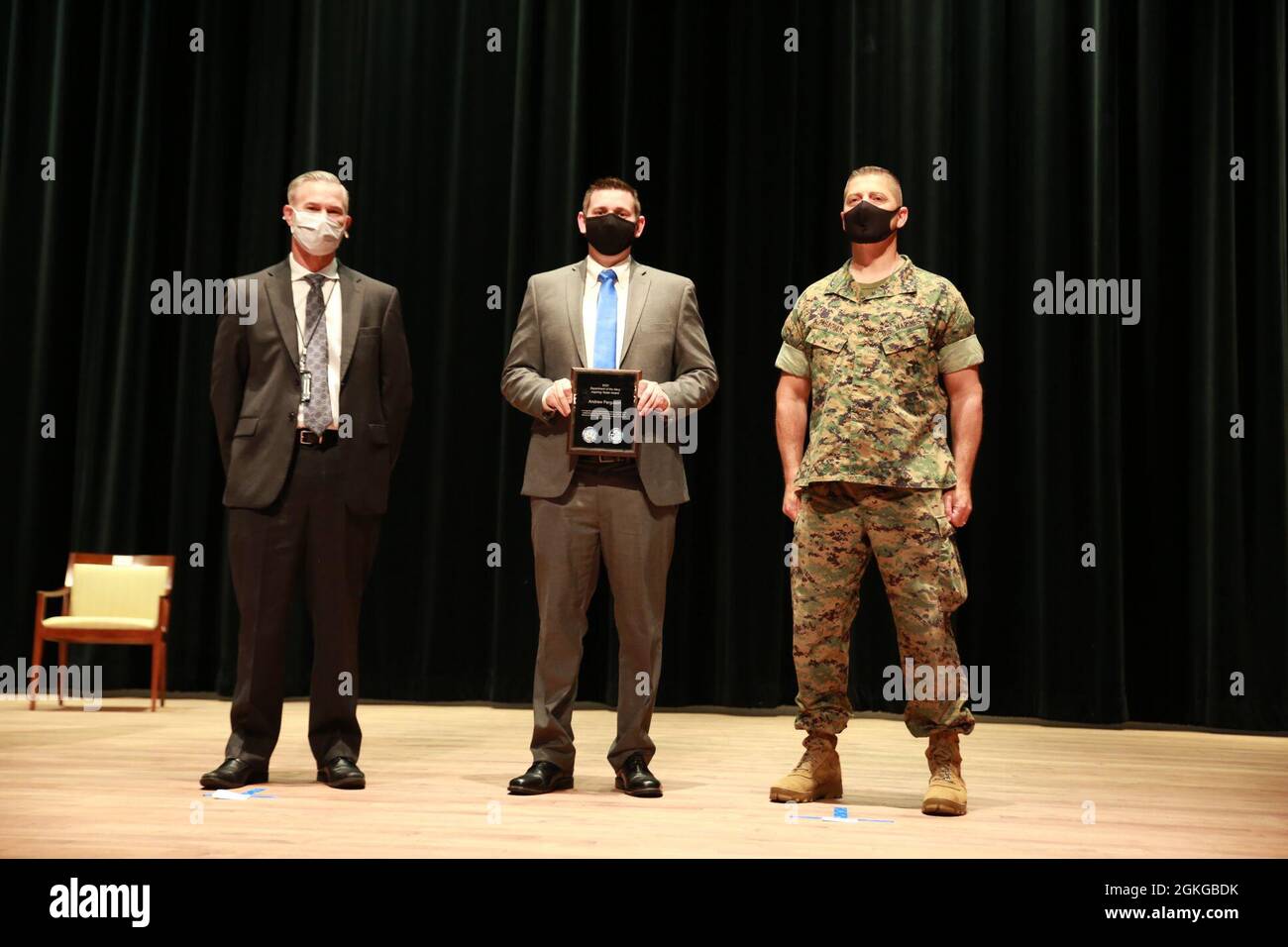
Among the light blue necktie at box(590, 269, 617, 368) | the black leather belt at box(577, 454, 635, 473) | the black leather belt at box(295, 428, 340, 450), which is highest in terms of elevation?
the light blue necktie at box(590, 269, 617, 368)

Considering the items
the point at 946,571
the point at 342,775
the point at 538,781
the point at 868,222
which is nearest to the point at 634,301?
the point at 868,222

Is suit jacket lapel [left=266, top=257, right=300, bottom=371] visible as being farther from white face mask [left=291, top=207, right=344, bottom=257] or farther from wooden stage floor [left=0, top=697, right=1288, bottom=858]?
wooden stage floor [left=0, top=697, right=1288, bottom=858]

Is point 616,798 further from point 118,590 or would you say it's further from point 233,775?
point 118,590

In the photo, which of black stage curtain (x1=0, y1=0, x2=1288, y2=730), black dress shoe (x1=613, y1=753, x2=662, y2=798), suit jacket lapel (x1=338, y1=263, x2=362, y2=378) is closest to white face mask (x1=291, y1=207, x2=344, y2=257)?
suit jacket lapel (x1=338, y1=263, x2=362, y2=378)

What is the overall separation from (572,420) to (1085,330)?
3.61 m

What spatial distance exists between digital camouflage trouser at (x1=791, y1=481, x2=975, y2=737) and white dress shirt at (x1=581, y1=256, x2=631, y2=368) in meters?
0.72

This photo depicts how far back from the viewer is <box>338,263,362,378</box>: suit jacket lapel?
3627 millimetres

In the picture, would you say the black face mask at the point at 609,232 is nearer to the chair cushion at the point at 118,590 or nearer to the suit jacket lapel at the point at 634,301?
the suit jacket lapel at the point at 634,301

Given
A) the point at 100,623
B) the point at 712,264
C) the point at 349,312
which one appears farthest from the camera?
the point at 712,264

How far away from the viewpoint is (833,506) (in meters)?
3.34

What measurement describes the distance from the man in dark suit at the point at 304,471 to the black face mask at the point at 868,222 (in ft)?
4.60

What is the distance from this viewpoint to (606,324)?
12.0 ft

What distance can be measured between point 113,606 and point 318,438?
3301 mm

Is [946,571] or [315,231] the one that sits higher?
[315,231]
